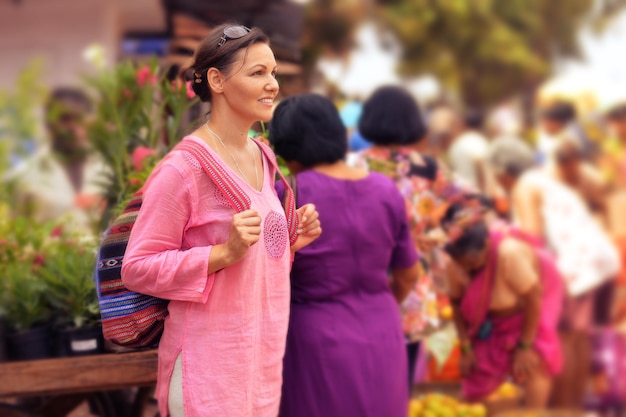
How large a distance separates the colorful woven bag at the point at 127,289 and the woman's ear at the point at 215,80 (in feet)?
0.50

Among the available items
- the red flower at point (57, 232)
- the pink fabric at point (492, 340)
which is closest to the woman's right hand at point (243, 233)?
the red flower at point (57, 232)

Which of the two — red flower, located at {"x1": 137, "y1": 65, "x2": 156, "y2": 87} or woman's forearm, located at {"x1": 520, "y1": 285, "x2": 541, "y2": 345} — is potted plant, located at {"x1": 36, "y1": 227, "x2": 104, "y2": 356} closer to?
red flower, located at {"x1": 137, "y1": 65, "x2": 156, "y2": 87}

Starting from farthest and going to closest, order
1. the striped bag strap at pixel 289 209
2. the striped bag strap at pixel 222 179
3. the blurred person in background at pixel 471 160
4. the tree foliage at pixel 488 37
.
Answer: the tree foliage at pixel 488 37
the blurred person in background at pixel 471 160
the striped bag strap at pixel 289 209
the striped bag strap at pixel 222 179

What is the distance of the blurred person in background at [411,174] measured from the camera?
3.73 metres

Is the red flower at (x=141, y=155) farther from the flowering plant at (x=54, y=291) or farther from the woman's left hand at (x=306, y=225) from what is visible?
the woman's left hand at (x=306, y=225)

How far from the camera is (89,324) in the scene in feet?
9.62

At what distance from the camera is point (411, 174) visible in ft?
12.5

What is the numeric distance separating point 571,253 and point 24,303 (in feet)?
12.7

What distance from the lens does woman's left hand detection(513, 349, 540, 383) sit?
4090 mm

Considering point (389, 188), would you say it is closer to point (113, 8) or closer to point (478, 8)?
point (113, 8)

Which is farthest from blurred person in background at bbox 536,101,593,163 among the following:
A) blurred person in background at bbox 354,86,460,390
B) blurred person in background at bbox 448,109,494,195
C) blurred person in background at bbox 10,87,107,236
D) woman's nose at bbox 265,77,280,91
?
woman's nose at bbox 265,77,280,91

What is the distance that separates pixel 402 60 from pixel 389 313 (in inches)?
409

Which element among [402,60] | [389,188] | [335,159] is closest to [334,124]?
[335,159]

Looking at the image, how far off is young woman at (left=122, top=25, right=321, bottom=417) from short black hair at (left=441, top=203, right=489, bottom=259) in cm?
187
